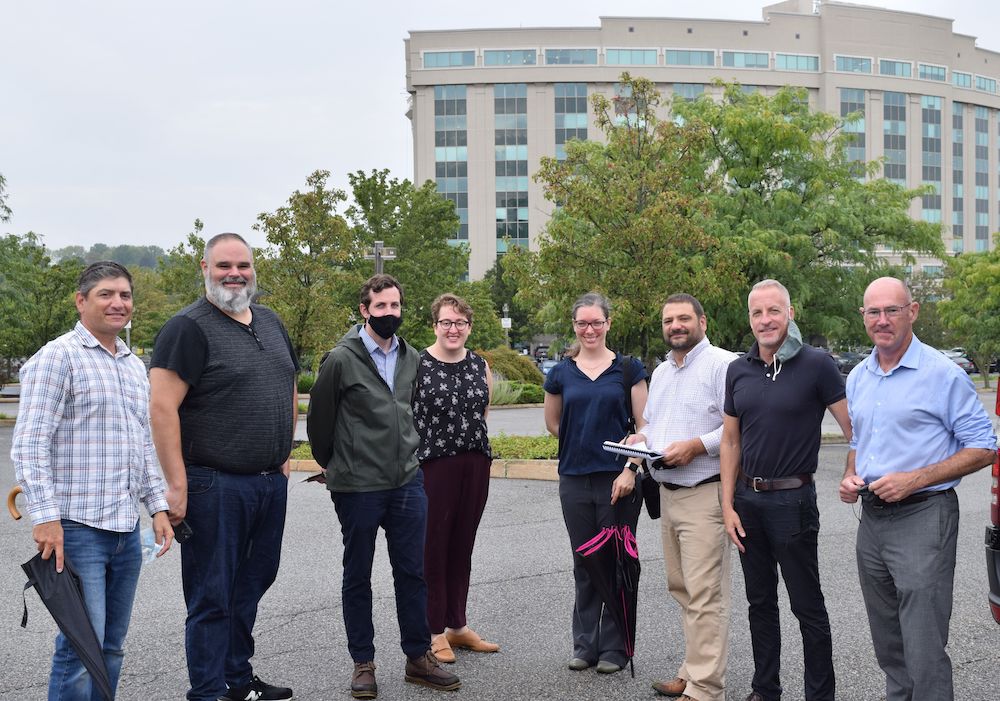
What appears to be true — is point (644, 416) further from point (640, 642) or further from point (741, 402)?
point (640, 642)

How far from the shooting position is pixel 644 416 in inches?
207

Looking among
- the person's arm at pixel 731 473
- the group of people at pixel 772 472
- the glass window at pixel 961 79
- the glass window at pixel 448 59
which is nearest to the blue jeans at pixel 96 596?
the group of people at pixel 772 472

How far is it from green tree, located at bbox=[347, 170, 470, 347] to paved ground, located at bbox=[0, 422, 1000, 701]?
28.9 metres

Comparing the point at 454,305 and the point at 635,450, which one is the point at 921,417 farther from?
the point at 454,305

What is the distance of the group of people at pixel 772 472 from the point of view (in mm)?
3922

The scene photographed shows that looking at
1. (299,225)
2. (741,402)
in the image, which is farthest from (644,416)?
(299,225)

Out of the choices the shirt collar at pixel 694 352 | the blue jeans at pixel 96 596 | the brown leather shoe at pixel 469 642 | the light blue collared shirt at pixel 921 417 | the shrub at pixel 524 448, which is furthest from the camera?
the shrub at pixel 524 448

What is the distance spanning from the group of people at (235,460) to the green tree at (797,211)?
1948cm

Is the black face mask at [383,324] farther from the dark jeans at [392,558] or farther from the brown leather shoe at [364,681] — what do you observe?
the brown leather shoe at [364,681]

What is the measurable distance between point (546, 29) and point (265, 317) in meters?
84.3

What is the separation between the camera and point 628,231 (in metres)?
15.8

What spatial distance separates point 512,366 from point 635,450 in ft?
88.4

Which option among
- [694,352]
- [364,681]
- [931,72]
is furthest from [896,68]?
[364,681]

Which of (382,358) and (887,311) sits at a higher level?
(887,311)
